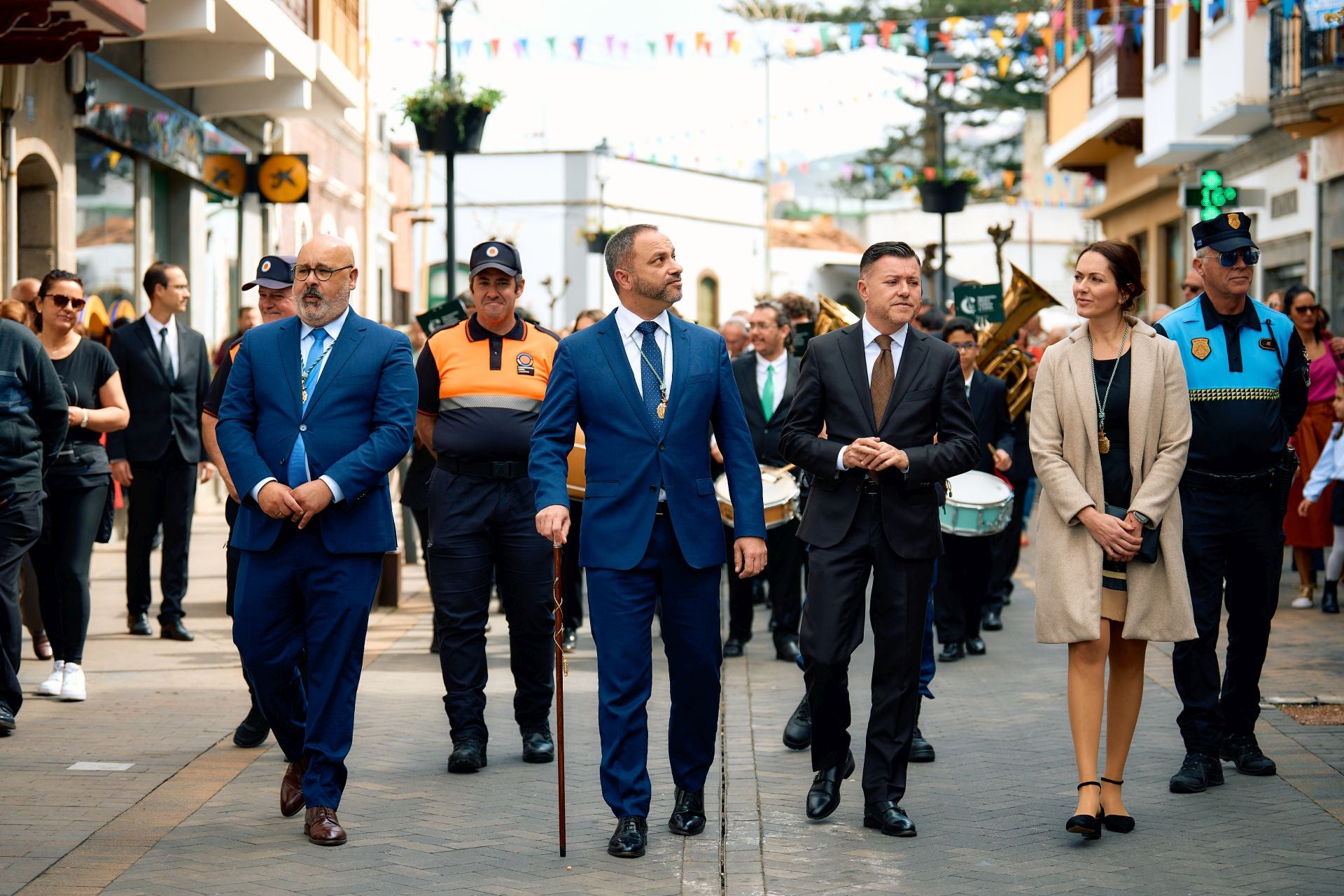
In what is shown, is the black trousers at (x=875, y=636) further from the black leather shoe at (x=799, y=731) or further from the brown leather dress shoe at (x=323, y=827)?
Answer: the brown leather dress shoe at (x=323, y=827)

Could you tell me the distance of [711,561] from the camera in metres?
6.15

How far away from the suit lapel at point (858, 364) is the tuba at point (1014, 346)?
5.09 m

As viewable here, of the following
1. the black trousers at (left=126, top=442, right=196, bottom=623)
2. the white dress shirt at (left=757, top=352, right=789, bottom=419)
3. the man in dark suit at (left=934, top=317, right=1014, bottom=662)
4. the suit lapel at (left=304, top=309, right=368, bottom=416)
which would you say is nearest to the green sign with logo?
the man in dark suit at (left=934, top=317, right=1014, bottom=662)

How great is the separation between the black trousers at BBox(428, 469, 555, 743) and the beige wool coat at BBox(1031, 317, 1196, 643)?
2380 mm

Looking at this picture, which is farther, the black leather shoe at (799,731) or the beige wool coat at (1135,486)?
the black leather shoe at (799,731)

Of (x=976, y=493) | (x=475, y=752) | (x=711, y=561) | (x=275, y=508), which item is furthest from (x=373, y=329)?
Answer: (x=976, y=493)

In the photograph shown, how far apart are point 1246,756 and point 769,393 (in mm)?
4362

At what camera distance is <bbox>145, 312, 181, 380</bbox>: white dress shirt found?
11.1 metres

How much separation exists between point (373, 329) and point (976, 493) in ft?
15.2

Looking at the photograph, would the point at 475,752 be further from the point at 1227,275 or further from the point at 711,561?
the point at 1227,275

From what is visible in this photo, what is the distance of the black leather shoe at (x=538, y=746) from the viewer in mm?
7527

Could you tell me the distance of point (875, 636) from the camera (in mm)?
6387

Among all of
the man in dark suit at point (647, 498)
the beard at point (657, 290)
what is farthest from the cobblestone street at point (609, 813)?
the beard at point (657, 290)

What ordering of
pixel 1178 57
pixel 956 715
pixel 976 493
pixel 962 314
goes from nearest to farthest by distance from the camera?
pixel 956 715 → pixel 976 493 → pixel 962 314 → pixel 1178 57
